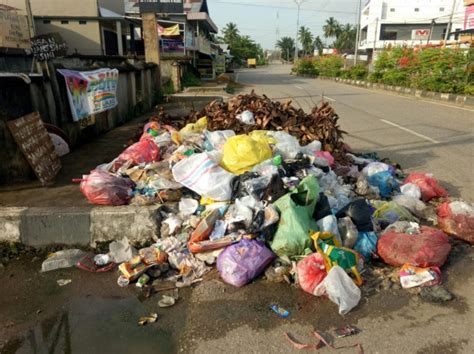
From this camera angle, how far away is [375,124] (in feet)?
32.2

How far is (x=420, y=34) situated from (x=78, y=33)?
1894 inches

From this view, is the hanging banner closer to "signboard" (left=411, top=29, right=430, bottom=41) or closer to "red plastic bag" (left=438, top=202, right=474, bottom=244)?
"red plastic bag" (left=438, top=202, right=474, bottom=244)

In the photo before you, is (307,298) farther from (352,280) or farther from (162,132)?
(162,132)

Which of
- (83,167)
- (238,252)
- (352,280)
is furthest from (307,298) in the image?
(83,167)

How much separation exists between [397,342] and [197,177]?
226cm

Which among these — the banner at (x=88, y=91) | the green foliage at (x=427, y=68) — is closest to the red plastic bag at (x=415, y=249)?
the banner at (x=88, y=91)

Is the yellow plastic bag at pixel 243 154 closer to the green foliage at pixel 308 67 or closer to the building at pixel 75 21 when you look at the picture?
the building at pixel 75 21

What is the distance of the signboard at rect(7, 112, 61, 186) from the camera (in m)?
4.28

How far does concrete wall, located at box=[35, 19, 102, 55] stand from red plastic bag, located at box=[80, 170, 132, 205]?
1775cm

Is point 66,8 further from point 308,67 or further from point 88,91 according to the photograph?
point 308,67

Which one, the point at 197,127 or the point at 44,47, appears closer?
the point at 44,47

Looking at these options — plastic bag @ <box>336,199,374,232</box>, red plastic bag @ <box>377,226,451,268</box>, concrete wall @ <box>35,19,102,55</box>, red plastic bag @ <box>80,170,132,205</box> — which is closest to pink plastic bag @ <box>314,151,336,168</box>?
plastic bag @ <box>336,199,374,232</box>

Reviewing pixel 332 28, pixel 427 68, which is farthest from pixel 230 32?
pixel 427 68

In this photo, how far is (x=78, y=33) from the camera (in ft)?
64.3
